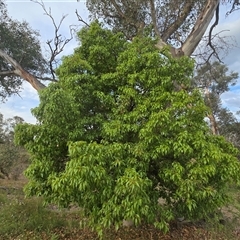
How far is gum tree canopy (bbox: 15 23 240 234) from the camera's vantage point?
3230mm

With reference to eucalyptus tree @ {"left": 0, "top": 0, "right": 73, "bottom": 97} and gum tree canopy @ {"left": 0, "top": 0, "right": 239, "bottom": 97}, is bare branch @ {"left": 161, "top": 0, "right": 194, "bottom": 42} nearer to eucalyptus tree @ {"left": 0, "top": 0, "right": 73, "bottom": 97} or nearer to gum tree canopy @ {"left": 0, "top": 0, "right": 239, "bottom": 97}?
gum tree canopy @ {"left": 0, "top": 0, "right": 239, "bottom": 97}

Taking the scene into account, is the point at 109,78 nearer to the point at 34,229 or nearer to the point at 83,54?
the point at 83,54

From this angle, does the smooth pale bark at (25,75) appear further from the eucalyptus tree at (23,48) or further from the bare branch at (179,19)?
the bare branch at (179,19)

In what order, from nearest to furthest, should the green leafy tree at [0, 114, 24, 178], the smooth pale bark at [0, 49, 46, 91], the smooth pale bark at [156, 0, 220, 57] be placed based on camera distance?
the smooth pale bark at [156, 0, 220, 57], the smooth pale bark at [0, 49, 46, 91], the green leafy tree at [0, 114, 24, 178]

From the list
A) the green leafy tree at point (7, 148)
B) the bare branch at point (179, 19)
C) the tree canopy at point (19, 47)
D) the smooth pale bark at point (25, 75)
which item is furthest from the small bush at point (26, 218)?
the bare branch at point (179, 19)

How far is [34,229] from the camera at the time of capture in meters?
4.99

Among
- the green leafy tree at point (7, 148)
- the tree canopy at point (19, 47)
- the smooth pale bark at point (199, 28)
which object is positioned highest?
the smooth pale bark at point (199, 28)

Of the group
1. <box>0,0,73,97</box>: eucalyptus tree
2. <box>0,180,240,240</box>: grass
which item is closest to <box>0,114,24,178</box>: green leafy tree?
<box>0,0,73,97</box>: eucalyptus tree

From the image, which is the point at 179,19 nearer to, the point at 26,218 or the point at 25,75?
the point at 25,75

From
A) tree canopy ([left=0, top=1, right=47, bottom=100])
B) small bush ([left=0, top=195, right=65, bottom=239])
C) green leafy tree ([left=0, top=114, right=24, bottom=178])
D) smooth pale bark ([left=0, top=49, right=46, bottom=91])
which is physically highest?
tree canopy ([left=0, top=1, right=47, bottom=100])

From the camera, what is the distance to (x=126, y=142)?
3.93m

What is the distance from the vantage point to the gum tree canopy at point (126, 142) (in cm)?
323

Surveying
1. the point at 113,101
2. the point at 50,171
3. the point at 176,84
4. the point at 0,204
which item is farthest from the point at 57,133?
the point at 0,204

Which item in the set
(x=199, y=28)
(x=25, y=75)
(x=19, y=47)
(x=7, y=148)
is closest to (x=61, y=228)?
(x=25, y=75)
